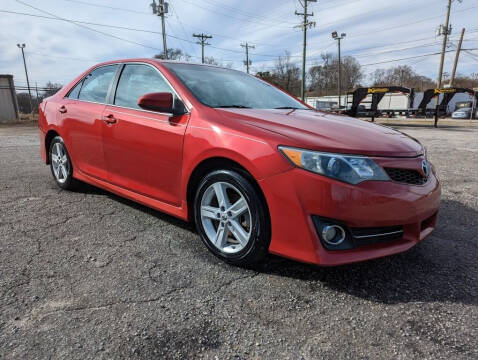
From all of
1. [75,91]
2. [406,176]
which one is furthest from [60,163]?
[406,176]

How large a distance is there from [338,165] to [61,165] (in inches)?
134

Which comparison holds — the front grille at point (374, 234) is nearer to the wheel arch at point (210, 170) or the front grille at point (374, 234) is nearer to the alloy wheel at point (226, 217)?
the wheel arch at point (210, 170)

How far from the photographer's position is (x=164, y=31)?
2775 cm

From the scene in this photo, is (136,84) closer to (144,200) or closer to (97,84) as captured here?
(97,84)

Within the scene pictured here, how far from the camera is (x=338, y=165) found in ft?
6.25

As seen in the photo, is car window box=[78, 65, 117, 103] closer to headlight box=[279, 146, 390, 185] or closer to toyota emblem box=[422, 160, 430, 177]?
headlight box=[279, 146, 390, 185]

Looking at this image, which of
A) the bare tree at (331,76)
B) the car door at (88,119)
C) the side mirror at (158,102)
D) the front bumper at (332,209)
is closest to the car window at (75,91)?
the car door at (88,119)

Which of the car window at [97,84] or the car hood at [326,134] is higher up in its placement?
the car window at [97,84]

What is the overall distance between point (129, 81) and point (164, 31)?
2753 cm

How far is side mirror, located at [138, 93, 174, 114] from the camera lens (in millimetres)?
2490

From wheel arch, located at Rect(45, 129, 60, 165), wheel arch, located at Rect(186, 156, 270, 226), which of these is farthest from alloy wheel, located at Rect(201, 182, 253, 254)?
wheel arch, located at Rect(45, 129, 60, 165)

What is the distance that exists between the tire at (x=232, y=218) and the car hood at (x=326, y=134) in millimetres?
399

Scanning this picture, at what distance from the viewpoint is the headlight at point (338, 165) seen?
1890 mm

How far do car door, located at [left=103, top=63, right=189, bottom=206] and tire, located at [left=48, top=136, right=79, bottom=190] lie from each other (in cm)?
99
